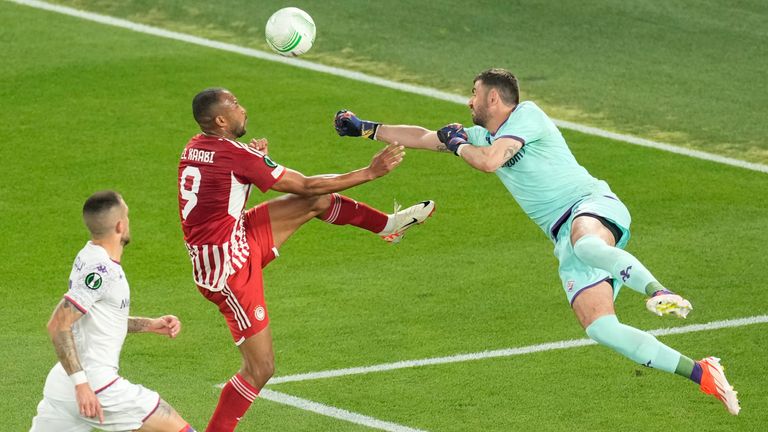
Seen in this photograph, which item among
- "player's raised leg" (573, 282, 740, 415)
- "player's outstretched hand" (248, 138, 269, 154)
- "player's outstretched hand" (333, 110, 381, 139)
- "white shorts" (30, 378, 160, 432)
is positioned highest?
"player's outstretched hand" (333, 110, 381, 139)

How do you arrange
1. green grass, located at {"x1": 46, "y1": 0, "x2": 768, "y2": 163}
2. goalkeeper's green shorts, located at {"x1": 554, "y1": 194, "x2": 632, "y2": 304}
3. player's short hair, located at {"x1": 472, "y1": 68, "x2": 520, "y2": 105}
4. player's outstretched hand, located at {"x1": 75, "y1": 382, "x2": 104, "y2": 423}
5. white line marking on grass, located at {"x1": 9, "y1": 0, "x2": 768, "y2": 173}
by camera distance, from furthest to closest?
green grass, located at {"x1": 46, "y1": 0, "x2": 768, "y2": 163} < white line marking on grass, located at {"x1": 9, "y1": 0, "x2": 768, "y2": 173} < player's short hair, located at {"x1": 472, "y1": 68, "x2": 520, "y2": 105} < goalkeeper's green shorts, located at {"x1": 554, "y1": 194, "x2": 632, "y2": 304} < player's outstretched hand, located at {"x1": 75, "y1": 382, "x2": 104, "y2": 423}

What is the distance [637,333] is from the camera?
378 inches

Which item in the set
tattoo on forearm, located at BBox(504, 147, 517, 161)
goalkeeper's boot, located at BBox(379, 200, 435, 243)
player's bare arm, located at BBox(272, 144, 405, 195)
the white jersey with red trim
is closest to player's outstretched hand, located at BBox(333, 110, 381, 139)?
goalkeeper's boot, located at BBox(379, 200, 435, 243)

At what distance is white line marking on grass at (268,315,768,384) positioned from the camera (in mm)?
11375

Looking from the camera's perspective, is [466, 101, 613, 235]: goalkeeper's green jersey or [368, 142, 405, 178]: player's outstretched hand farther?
[466, 101, 613, 235]: goalkeeper's green jersey

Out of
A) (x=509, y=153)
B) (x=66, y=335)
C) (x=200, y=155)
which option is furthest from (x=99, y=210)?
(x=509, y=153)

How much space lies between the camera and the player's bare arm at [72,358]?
8.25 metres

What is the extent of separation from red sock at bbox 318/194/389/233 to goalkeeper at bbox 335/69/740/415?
558 millimetres

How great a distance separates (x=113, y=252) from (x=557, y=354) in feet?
14.4

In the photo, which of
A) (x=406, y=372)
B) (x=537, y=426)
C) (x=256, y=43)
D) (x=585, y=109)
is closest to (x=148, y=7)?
(x=256, y=43)

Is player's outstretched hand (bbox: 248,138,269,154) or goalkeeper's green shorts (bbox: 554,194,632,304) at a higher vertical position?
player's outstretched hand (bbox: 248,138,269,154)

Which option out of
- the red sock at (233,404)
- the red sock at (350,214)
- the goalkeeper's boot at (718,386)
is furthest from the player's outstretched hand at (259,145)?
the goalkeeper's boot at (718,386)

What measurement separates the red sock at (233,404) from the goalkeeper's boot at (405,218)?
1820 millimetres

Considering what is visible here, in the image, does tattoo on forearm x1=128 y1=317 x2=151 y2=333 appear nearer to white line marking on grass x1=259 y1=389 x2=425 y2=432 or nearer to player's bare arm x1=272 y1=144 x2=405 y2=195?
→ player's bare arm x1=272 y1=144 x2=405 y2=195
